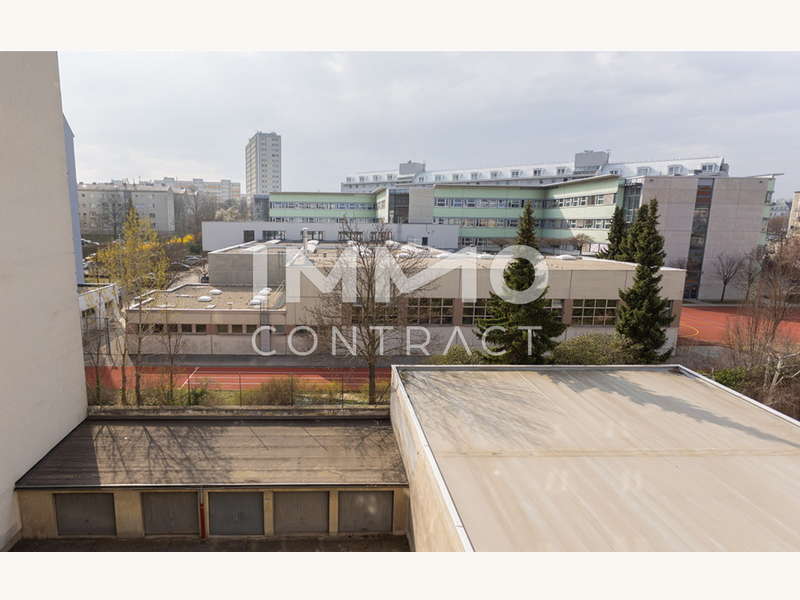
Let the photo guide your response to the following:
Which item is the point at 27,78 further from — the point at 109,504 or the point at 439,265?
the point at 439,265

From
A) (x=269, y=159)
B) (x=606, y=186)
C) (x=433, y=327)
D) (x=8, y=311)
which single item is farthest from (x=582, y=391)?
(x=269, y=159)

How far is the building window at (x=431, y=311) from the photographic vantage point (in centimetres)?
2269

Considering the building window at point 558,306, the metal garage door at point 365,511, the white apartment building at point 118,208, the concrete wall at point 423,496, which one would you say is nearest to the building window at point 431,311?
the building window at point 558,306

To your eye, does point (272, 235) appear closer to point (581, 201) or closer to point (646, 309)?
point (581, 201)

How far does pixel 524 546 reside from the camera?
20.1 feet

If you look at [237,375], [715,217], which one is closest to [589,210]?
[715,217]

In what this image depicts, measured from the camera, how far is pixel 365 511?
10.2 metres

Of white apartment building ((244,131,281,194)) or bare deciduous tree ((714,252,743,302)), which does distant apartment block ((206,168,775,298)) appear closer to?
bare deciduous tree ((714,252,743,302))

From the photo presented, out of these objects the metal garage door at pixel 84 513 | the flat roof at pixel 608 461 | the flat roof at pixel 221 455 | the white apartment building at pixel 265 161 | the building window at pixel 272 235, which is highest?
the white apartment building at pixel 265 161

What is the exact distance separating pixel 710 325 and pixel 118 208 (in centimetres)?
7278

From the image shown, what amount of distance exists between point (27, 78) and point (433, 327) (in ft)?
57.4

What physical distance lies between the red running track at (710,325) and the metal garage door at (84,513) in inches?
1083

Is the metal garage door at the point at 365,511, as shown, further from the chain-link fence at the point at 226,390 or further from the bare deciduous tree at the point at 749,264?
the bare deciduous tree at the point at 749,264

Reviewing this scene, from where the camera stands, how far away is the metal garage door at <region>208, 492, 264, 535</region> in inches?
399
